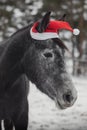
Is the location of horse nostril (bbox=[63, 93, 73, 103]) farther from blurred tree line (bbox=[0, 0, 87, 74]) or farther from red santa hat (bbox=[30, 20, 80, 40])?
blurred tree line (bbox=[0, 0, 87, 74])

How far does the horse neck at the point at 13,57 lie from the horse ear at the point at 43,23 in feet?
0.77

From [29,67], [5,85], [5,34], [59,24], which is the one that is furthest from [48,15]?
[5,34]

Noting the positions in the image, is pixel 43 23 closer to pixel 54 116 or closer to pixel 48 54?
pixel 48 54

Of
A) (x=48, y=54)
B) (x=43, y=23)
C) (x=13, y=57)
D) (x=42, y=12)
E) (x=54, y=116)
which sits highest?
(x=43, y=23)

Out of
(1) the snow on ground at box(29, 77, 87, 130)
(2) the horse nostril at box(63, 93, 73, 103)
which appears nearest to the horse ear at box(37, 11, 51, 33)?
(2) the horse nostril at box(63, 93, 73, 103)

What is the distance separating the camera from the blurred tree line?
19.8m

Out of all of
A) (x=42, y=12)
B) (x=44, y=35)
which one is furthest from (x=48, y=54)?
(x=42, y=12)

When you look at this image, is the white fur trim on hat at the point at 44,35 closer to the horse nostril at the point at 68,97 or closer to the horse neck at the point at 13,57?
the horse neck at the point at 13,57

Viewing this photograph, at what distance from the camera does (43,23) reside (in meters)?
3.70

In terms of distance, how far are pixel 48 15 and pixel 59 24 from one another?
28 centimetres

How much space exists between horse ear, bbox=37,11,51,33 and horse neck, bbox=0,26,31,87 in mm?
233

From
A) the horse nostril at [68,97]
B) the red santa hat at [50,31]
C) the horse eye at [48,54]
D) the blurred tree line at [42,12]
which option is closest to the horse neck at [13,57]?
the red santa hat at [50,31]

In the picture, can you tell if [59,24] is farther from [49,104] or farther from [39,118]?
[49,104]

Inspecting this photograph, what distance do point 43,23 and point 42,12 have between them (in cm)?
1756
